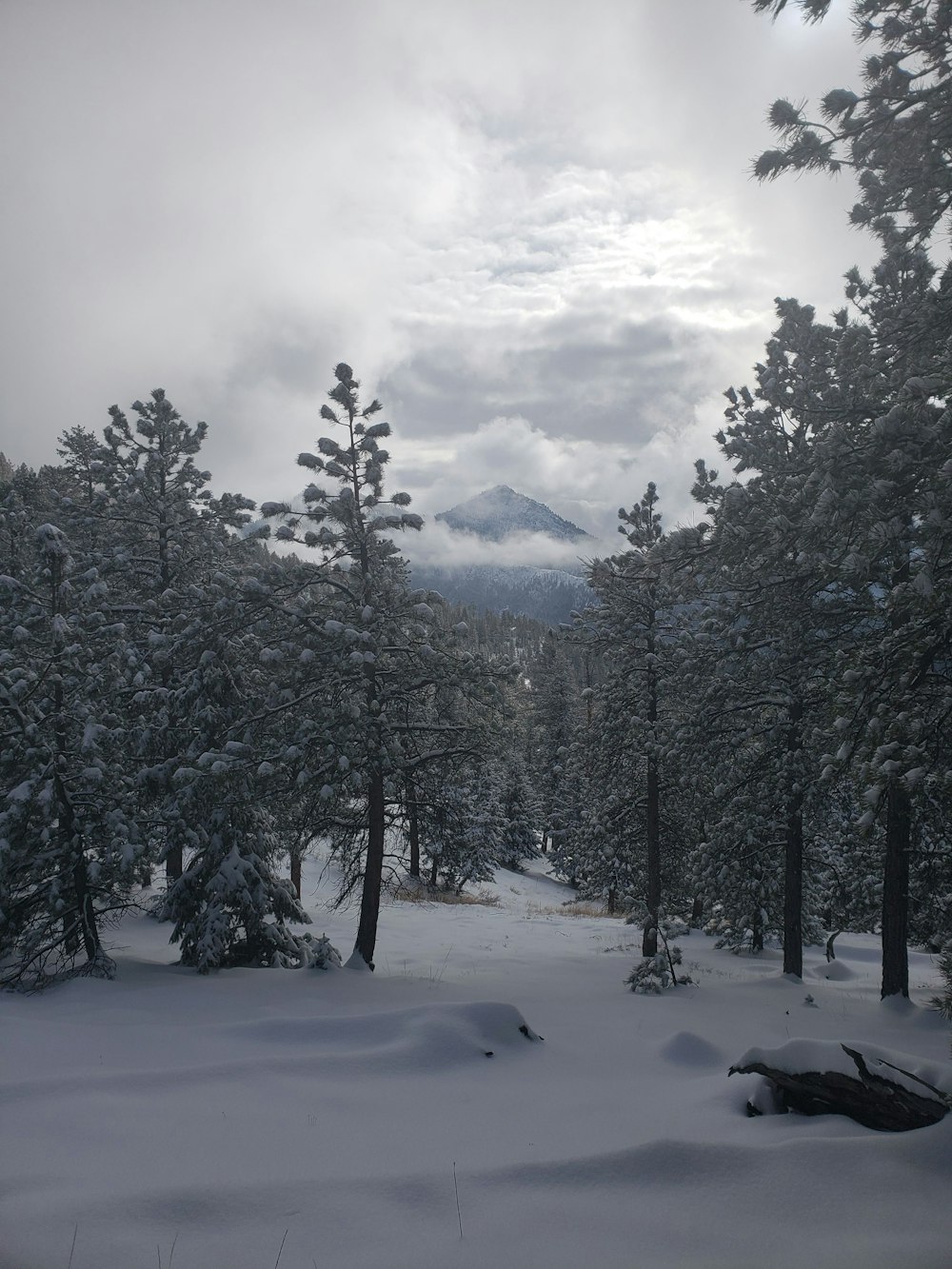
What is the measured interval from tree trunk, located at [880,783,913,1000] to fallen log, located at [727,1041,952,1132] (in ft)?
20.9

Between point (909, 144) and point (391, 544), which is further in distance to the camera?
point (391, 544)

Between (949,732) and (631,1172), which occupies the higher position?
(949,732)

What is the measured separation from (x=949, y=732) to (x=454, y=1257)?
6414mm

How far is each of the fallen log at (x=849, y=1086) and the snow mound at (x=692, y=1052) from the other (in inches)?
89.4

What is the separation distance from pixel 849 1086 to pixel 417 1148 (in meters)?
3.44

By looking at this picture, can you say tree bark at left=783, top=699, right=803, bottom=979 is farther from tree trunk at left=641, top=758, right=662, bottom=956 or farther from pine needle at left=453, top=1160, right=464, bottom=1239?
pine needle at left=453, top=1160, right=464, bottom=1239

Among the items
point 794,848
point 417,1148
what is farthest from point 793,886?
point 417,1148

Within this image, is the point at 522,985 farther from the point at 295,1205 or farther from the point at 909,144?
the point at 909,144

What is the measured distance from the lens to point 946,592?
6062mm

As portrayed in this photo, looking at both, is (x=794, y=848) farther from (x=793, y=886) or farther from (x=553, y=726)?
(x=553, y=726)

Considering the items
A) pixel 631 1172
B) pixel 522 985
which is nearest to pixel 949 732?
pixel 631 1172

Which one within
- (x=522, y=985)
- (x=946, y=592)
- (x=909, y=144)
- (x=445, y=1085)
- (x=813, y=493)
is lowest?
(x=522, y=985)

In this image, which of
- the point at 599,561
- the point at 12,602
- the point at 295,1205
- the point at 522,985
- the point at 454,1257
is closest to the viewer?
the point at 454,1257

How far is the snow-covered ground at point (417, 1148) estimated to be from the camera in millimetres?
4191
